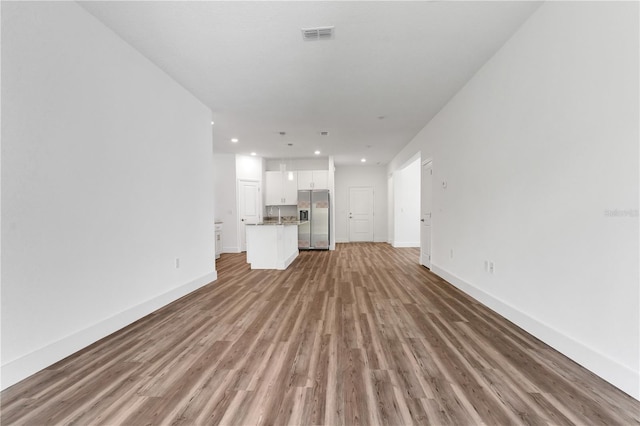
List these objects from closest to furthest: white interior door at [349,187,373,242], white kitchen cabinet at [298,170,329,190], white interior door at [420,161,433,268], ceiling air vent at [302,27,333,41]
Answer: ceiling air vent at [302,27,333,41] < white interior door at [420,161,433,268] < white kitchen cabinet at [298,170,329,190] < white interior door at [349,187,373,242]

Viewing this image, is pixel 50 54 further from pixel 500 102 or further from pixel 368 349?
pixel 500 102

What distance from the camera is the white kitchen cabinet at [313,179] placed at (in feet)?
27.4

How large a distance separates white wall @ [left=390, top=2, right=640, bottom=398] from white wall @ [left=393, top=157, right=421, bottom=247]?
16.7 feet

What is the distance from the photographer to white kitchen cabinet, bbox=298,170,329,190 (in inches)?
329

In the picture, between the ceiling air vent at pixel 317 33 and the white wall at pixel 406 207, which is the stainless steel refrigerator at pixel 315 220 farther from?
the ceiling air vent at pixel 317 33

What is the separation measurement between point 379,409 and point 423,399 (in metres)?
0.29

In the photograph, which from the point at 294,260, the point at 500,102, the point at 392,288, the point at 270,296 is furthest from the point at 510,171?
the point at 294,260

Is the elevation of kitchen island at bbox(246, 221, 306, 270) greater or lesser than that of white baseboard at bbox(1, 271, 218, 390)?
greater

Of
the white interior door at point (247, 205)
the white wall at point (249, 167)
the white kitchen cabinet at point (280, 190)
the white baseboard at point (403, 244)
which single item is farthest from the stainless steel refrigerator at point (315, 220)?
the white baseboard at point (403, 244)

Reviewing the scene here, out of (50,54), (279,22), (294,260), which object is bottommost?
(294,260)

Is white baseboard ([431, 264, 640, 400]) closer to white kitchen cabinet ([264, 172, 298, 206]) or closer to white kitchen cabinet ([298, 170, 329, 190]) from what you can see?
white kitchen cabinet ([298, 170, 329, 190])

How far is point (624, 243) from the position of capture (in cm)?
164

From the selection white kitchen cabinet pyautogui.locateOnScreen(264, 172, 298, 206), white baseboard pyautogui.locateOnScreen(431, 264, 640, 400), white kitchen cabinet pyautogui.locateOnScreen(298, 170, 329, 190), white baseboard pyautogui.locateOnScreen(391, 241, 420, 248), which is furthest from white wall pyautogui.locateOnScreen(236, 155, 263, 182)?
white baseboard pyautogui.locateOnScreen(431, 264, 640, 400)

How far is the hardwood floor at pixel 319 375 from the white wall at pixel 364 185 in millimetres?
6642
